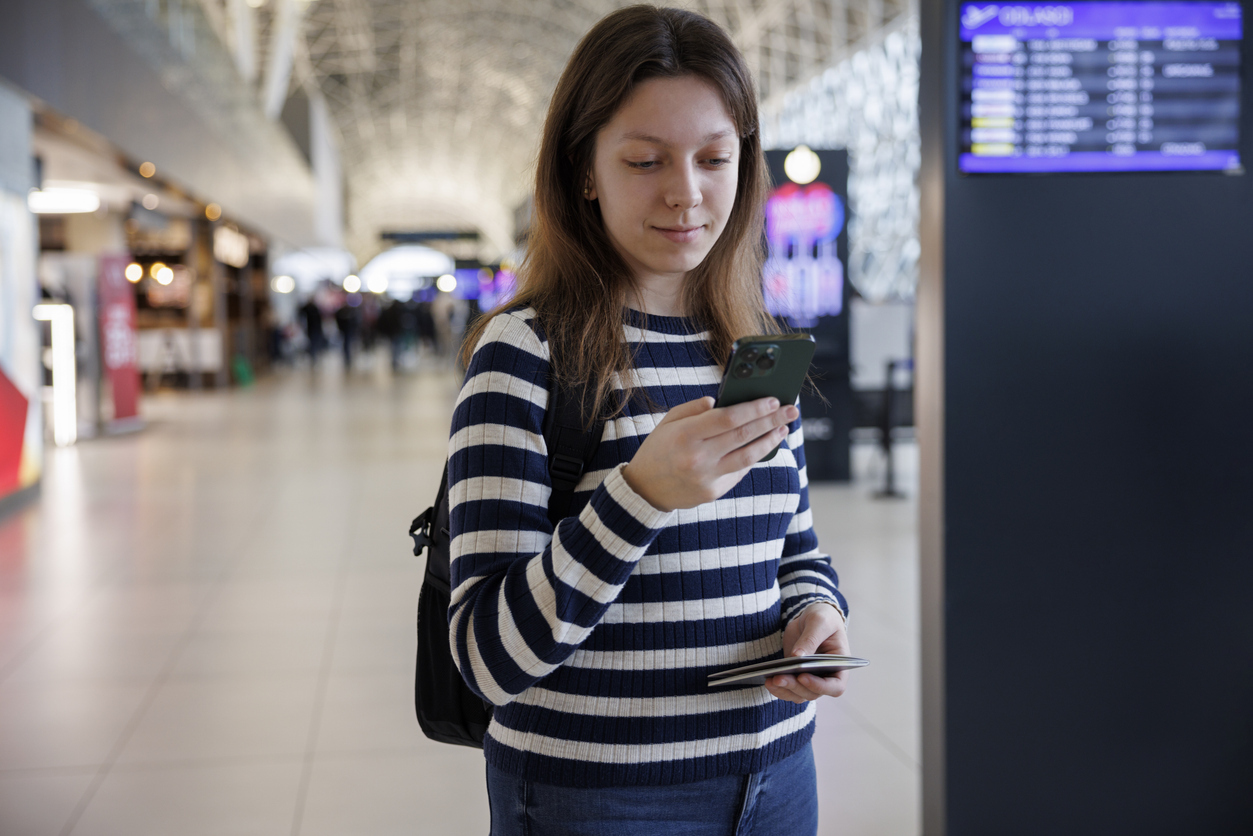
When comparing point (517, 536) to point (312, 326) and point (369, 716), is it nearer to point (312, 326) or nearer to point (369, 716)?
point (369, 716)

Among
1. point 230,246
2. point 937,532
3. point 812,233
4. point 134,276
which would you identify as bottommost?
point 937,532

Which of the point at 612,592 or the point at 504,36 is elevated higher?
the point at 504,36

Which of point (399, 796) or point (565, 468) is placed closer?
point (565, 468)

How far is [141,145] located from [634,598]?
12.0m

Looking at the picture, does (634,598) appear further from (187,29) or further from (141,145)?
(187,29)

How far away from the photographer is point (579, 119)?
49.0 inches

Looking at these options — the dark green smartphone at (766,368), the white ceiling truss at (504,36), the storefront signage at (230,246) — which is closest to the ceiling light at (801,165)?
the dark green smartphone at (766,368)

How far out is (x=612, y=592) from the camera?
3.46 feet

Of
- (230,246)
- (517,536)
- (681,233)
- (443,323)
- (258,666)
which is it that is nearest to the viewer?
(517,536)

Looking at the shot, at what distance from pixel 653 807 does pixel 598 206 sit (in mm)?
747

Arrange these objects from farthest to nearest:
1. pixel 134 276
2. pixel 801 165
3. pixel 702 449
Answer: pixel 134 276, pixel 801 165, pixel 702 449

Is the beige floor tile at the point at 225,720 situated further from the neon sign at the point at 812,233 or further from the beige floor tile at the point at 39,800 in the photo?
the neon sign at the point at 812,233

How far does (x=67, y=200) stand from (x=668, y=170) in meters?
17.0

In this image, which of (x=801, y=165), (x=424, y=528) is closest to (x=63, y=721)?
(x=424, y=528)
